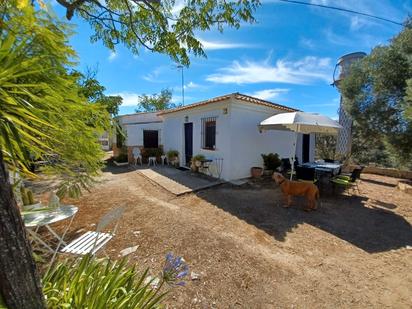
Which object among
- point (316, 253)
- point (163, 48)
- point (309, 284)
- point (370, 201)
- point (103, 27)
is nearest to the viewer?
point (309, 284)

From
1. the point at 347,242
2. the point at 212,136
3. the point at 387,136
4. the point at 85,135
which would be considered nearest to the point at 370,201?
the point at 347,242

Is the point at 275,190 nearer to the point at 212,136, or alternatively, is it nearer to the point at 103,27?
the point at 212,136

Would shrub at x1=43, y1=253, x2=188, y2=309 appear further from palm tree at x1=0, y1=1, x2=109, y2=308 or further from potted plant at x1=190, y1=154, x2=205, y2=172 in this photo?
potted plant at x1=190, y1=154, x2=205, y2=172

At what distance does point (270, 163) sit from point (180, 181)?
3904mm

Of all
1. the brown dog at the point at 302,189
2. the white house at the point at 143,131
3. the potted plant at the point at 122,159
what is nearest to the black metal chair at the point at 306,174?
the brown dog at the point at 302,189

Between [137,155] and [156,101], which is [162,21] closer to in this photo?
[137,155]

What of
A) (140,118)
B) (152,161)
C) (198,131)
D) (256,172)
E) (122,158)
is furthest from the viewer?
(140,118)

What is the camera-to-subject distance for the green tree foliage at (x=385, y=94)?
28.6 feet

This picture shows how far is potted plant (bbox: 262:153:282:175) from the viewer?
9641mm

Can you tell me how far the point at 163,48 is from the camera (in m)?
4.73

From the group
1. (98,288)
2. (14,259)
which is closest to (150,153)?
(98,288)

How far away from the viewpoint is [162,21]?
4609 mm

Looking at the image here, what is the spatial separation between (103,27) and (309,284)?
6.36 metres

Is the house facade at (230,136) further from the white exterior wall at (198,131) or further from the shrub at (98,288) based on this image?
the shrub at (98,288)
